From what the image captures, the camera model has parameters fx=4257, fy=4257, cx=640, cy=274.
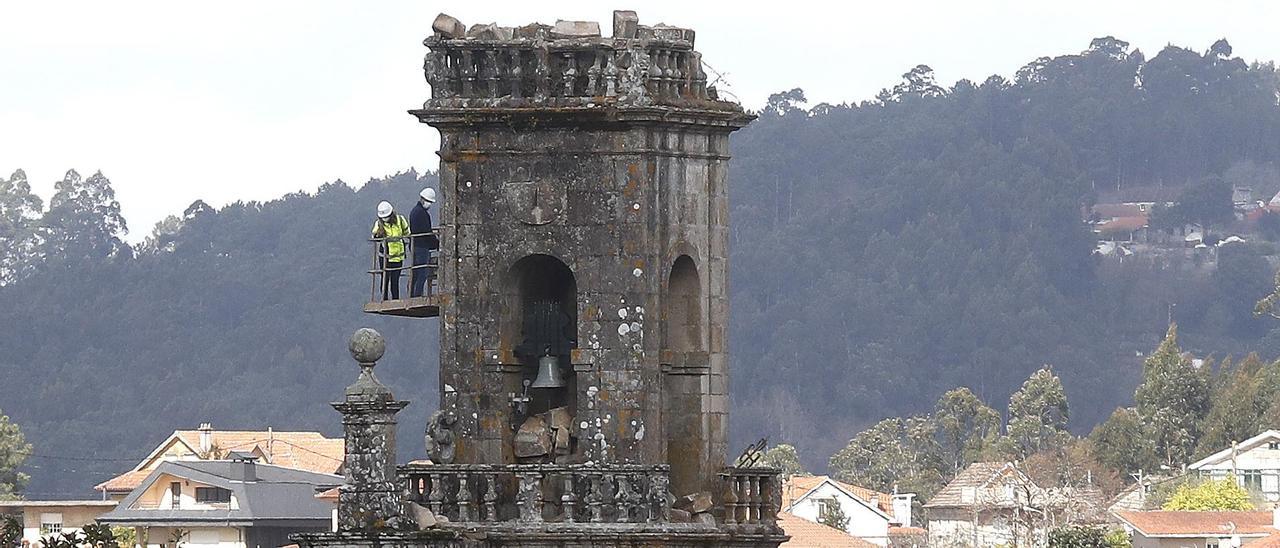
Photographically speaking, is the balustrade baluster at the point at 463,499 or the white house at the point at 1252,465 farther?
the white house at the point at 1252,465

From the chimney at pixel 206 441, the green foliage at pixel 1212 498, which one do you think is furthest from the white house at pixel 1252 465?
the chimney at pixel 206 441

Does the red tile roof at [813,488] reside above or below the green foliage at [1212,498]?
above

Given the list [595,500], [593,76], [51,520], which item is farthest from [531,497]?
[51,520]

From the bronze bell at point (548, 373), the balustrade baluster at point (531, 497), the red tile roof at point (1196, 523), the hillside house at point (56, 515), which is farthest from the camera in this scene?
the red tile roof at point (1196, 523)

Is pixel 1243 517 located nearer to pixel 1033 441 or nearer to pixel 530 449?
pixel 1033 441

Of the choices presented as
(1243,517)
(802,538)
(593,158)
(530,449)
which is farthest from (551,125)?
(1243,517)

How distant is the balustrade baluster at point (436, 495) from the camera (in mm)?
35838

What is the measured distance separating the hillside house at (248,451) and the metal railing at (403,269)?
308 feet

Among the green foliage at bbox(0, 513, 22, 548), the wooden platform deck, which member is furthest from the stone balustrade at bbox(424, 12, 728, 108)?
the green foliage at bbox(0, 513, 22, 548)

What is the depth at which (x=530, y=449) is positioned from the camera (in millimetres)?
36562

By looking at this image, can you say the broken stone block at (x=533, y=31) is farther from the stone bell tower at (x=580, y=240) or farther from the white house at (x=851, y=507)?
the white house at (x=851, y=507)

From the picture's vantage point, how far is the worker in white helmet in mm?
38219

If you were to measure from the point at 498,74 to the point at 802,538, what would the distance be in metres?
70.9

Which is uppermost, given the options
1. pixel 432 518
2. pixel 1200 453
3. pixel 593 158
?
pixel 1200 453
